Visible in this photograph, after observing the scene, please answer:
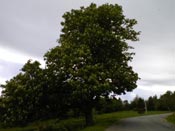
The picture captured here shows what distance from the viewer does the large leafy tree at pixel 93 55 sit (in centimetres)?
4073

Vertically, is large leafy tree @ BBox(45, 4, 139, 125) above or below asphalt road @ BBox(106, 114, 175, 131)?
above

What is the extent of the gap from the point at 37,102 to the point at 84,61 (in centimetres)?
710

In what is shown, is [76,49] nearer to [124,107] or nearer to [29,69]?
[29,69]

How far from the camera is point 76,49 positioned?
137 feet

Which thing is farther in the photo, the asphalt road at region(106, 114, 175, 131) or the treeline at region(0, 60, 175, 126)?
the treeline at region(0, 60, 175, 126)

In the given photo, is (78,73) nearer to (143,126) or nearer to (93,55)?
(93,55)

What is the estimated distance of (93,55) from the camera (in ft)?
145

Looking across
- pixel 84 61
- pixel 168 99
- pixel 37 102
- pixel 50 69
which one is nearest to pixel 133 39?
pixel 84 61

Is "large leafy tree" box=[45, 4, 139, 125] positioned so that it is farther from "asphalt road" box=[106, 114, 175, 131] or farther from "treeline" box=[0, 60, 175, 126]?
"asphalt road" box=[106, 114, 175, 131]

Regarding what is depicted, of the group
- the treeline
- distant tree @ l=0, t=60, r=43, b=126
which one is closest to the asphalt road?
the treeline

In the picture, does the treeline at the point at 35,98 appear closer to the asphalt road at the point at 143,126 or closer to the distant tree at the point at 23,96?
the distant tree at the point at 23,96

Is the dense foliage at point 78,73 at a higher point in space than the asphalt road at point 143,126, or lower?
higher

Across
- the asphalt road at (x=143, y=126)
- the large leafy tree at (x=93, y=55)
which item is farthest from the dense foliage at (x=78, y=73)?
the asphalt road at (x=143, y=126)

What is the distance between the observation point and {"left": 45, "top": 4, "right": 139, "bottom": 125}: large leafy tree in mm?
40731
